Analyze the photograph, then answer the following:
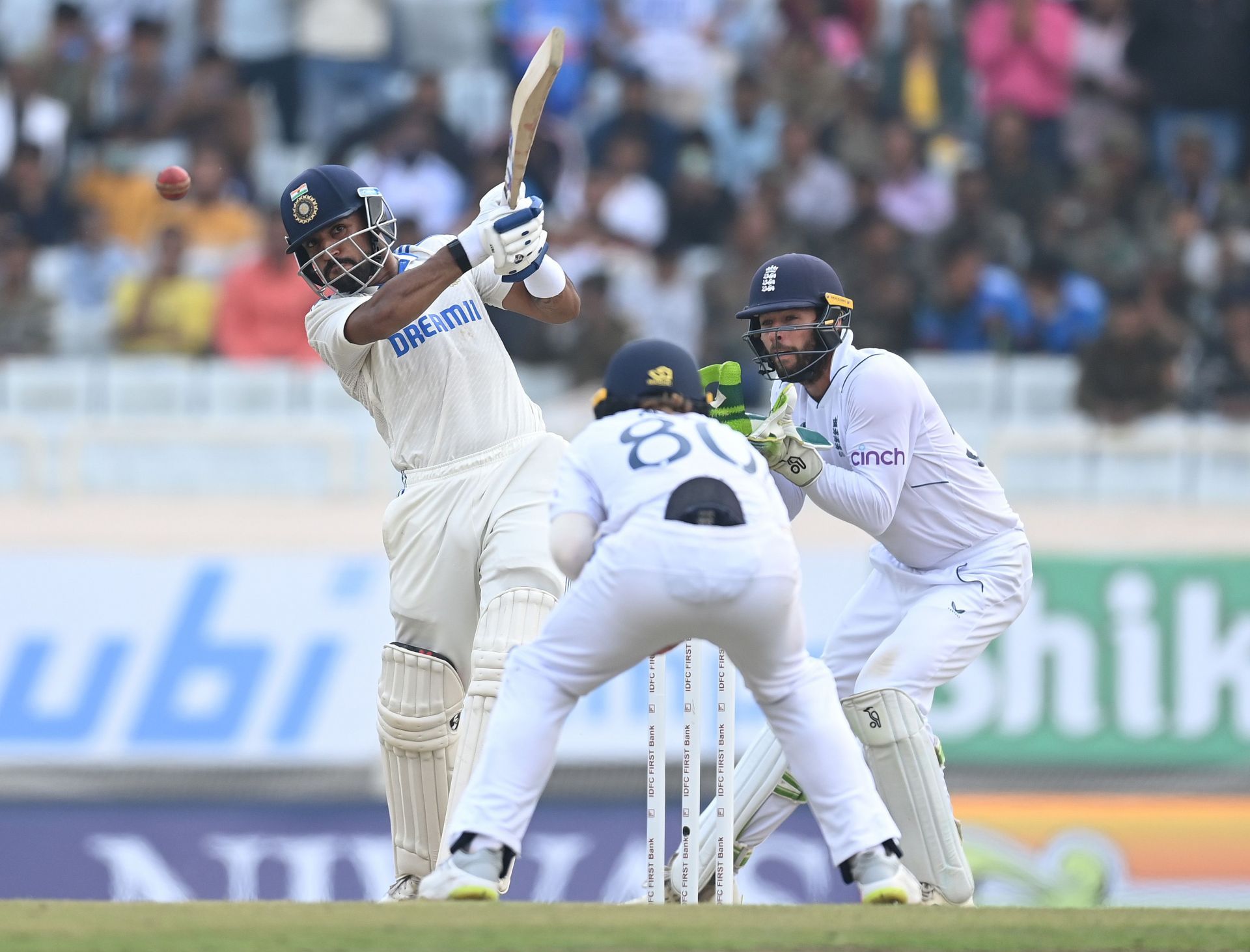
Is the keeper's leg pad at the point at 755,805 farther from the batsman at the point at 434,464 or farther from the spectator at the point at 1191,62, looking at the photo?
the spectator at the point at 1191,62

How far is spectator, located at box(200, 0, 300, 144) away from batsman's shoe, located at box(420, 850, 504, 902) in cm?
861

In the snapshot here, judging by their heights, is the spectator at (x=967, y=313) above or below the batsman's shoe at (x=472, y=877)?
above

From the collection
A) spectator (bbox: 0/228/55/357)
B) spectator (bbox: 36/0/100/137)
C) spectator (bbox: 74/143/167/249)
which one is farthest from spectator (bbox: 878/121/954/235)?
spectator (bbox: 36/0/100/137)

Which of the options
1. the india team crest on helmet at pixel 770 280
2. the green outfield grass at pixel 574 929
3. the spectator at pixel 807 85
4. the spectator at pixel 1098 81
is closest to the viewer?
the green outfield grass at pixel 574 929

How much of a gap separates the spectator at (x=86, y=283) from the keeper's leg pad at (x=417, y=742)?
5.99 meters

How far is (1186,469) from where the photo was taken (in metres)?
10.3

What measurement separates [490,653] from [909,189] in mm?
7206

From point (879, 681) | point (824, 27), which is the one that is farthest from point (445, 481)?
point (824, 27)

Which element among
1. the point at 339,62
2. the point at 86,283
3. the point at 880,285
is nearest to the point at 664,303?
the point at 880,285

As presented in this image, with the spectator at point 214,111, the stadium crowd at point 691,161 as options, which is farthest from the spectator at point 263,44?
the spectator at point 214,111

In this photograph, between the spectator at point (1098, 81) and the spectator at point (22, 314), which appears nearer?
the spectator at point (22, 314)

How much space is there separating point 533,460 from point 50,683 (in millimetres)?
3956

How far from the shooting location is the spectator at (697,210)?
472 inches

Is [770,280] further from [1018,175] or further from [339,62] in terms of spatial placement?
[339,62]
